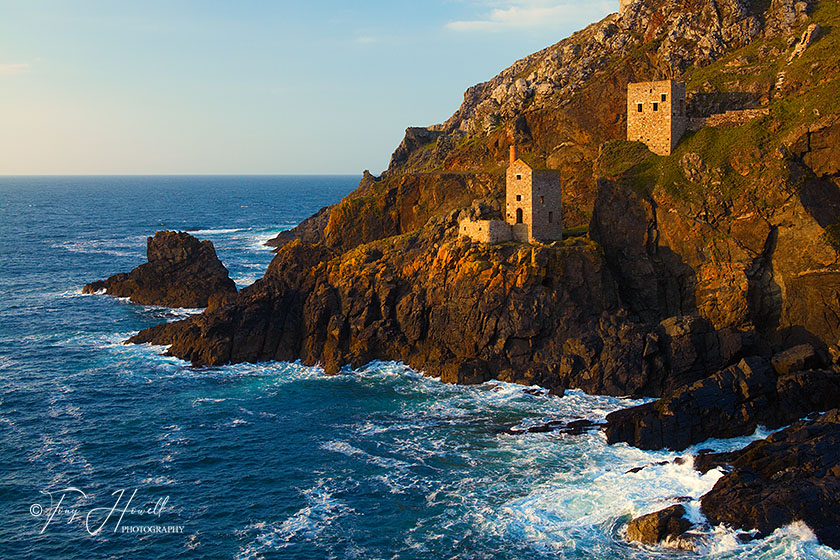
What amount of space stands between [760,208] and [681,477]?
29456 millimetres

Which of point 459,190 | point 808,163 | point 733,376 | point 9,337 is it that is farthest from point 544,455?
point 9,337

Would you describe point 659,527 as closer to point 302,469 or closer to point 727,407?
point 727,407

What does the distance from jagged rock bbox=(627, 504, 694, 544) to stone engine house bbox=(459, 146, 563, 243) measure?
32.3m

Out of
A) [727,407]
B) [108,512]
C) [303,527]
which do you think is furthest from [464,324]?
[108,512]

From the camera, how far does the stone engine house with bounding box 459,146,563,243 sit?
215 ft

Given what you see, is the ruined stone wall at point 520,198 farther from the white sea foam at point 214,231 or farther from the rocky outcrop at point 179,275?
the white sea foam at point 214,231

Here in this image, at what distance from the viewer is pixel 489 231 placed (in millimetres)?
65375

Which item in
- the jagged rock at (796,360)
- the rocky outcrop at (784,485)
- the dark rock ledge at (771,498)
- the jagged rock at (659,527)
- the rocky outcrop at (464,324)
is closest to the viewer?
the dark rock ledge at (771,498)

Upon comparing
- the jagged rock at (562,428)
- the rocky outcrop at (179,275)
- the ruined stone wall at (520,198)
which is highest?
the ruined stone wall at (520,198)

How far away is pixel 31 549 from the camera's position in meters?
36.5

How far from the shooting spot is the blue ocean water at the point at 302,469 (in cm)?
3669

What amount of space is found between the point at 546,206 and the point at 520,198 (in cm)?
243

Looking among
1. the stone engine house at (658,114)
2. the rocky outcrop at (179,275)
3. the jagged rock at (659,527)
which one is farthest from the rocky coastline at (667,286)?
the rocky outcrop at (179,275)

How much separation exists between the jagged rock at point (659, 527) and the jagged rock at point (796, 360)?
1871 centimetres
